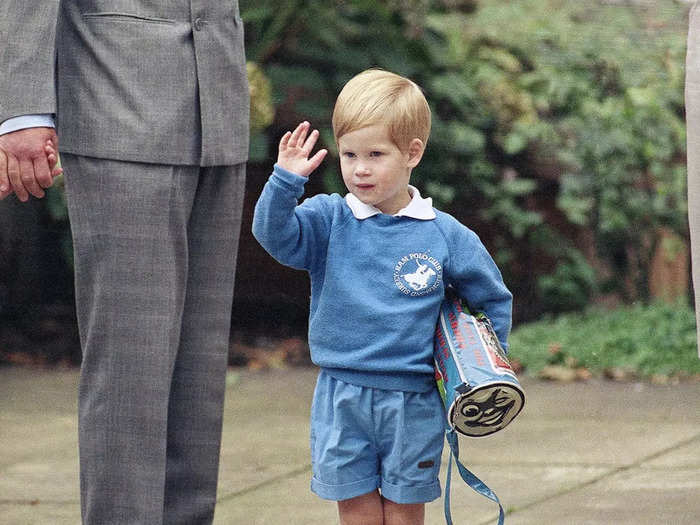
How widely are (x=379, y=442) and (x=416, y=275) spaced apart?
0.39m

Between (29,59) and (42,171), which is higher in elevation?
(29,59)

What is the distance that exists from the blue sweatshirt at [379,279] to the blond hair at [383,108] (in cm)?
18

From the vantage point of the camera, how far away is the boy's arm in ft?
9.29

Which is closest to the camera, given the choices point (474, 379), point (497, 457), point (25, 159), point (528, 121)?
point (474, 379)

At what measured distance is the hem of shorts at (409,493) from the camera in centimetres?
292

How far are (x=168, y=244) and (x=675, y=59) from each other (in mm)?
4690

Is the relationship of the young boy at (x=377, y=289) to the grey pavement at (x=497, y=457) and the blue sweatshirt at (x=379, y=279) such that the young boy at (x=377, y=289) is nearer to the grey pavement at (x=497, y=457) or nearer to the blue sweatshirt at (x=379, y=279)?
the blue sweatshirt at (x=379, y=279)

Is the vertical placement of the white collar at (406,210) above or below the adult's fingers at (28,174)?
below

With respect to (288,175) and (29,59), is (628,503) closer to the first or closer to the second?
(288,175)

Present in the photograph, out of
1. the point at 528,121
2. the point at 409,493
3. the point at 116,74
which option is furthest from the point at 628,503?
the point at 528,121

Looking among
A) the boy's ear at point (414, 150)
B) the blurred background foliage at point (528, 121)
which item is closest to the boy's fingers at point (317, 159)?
the boy's ear at point (414, 150)

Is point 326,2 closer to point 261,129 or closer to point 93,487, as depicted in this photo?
point 261,129

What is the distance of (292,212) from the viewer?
2.88m

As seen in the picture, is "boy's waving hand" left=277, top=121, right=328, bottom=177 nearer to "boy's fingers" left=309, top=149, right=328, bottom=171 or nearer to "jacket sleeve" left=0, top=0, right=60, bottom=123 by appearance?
"boy's fingers" left=309, top=149, right=328, bottom=171
